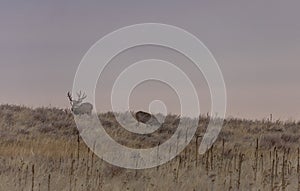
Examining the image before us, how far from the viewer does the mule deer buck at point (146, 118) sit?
827 inches

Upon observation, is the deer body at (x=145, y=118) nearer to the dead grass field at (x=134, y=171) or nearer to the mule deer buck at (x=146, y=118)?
the mule deer buck at (x=146, y=118)

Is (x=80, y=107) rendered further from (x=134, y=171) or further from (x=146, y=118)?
(x=134, y=171)

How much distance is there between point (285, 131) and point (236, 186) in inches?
503

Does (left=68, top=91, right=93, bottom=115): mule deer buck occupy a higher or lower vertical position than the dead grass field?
higher

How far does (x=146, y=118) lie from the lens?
2162cm

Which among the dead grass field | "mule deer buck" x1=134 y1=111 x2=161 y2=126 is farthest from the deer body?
the dead grass field

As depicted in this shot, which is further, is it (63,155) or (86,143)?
(86,143)

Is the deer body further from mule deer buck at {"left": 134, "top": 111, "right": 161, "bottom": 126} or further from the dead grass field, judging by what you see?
the dead grass field

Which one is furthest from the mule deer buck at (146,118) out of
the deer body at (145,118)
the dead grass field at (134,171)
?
the dead grass field at (134,171)

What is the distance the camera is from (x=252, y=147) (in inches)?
614

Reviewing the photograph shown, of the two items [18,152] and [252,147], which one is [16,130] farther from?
[252,147]

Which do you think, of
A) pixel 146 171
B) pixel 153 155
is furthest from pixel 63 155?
pixel 146 171

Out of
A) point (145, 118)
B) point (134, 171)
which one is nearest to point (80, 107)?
point (145, 118)

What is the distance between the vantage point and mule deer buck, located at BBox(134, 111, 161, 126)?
21.0 metres
